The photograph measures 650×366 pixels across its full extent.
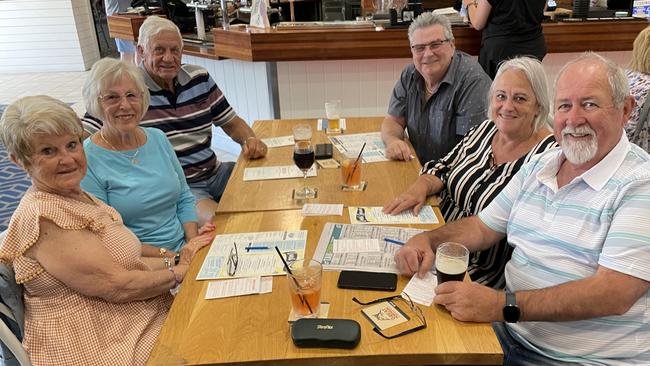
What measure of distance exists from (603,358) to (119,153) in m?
1.77

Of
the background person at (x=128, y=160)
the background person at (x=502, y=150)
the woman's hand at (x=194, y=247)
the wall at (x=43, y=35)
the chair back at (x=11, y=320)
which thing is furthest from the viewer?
the wall at (x=43, y=35)

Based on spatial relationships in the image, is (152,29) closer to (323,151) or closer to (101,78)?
(101,78)

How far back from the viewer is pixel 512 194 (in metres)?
1.65

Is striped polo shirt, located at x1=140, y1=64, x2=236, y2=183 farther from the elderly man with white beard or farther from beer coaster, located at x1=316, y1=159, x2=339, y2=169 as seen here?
the elderly man with white beard

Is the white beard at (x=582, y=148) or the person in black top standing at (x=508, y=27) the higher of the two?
the person in black top standing at (x=508, y=27)

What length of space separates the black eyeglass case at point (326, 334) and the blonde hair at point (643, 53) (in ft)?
7.19

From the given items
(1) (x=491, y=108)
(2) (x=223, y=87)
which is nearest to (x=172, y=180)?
(1) (x=491, y=108)

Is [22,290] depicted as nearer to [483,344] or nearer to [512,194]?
[483,344]

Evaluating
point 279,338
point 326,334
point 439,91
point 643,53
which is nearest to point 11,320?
point 279,338

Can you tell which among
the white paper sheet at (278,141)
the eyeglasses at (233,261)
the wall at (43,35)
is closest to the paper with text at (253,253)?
the eyeglasses at (233,261)

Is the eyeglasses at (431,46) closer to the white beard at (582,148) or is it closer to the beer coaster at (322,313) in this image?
the white beard at (582,148)

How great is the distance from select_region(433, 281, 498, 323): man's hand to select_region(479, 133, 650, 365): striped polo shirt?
0.79ft

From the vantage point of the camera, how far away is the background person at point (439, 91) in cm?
250

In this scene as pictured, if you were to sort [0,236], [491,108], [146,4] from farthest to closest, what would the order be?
[146,4], [491,108], [0,236]
